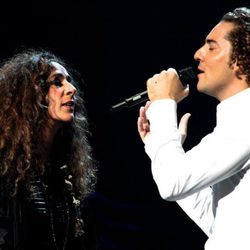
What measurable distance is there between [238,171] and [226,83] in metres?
0.30

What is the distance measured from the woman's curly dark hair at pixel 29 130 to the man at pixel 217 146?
0.49 meters

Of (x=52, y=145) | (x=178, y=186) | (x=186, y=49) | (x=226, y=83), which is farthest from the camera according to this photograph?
(x=186, y=49)

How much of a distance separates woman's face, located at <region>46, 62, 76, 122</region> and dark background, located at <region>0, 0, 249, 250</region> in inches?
48.1

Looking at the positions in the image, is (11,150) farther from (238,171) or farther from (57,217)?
(238,171)

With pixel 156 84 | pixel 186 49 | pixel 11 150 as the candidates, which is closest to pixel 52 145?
pixel 11 150

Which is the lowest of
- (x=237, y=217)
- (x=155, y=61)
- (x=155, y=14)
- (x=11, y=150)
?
(x=237, y=217)

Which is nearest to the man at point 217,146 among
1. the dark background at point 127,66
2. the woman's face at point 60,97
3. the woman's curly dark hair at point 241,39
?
the woman's curly dark hair at point 241,39

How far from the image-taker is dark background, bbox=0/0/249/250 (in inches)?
134

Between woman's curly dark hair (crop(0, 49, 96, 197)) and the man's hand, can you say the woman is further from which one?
the man's hand

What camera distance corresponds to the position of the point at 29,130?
2.08 m

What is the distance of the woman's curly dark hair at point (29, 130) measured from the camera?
1.99 metres

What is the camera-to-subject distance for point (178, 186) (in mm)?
1492

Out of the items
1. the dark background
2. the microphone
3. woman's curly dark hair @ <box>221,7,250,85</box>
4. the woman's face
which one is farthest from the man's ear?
the dark background

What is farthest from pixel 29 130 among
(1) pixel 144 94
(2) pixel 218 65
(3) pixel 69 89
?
(2) pixel 218 65
